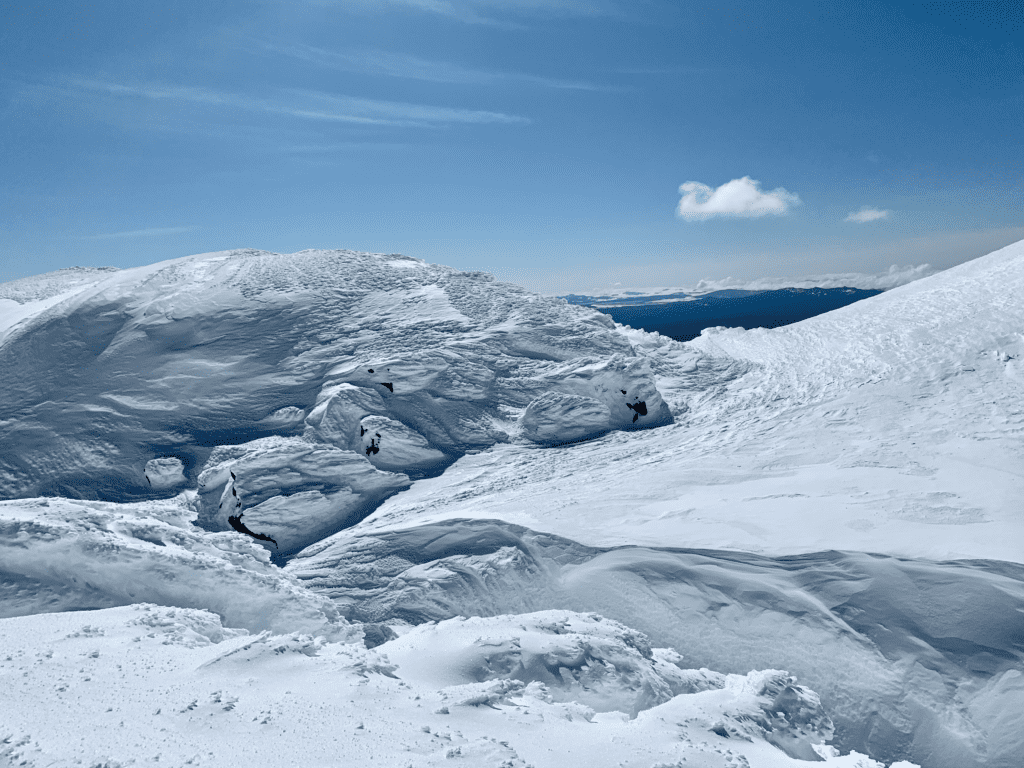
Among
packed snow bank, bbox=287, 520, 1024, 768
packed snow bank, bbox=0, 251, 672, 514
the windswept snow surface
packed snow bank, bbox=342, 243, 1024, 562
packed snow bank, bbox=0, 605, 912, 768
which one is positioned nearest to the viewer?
packed snow bank, bbox=0, 605, 912, 768

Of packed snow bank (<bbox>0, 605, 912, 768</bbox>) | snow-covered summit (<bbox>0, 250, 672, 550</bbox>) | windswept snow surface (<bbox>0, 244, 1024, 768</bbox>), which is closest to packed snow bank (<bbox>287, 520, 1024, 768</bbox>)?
windswept snow surface (<bbox>0, 244, 1024, 768</bbox>)

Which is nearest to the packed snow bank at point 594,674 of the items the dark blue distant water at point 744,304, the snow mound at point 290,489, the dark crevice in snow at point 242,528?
the snow mound at point 290,489

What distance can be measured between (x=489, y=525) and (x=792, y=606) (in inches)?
180

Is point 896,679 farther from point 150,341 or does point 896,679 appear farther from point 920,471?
point 150,341

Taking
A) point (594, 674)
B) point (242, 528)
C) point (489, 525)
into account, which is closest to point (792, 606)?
point (594, 674)

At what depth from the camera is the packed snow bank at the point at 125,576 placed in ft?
21.8

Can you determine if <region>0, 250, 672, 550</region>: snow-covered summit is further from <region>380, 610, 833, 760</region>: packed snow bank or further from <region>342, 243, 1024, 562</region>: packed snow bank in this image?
<region>380, 610, 833, 760</region>: packed snow bank

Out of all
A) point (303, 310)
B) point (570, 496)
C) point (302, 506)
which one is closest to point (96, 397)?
point (303, 310)

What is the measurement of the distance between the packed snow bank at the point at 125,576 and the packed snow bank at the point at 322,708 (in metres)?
0.61

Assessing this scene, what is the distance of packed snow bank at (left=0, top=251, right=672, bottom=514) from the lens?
11.3 metres

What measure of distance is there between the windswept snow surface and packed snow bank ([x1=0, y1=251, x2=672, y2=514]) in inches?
3.0

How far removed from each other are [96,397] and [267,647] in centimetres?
973

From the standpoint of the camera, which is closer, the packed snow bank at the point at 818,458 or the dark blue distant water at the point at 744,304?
the packed snow bank at the point at 818,458

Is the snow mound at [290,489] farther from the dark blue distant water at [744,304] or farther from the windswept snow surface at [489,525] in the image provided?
the dark blue distant water at [744,304]
